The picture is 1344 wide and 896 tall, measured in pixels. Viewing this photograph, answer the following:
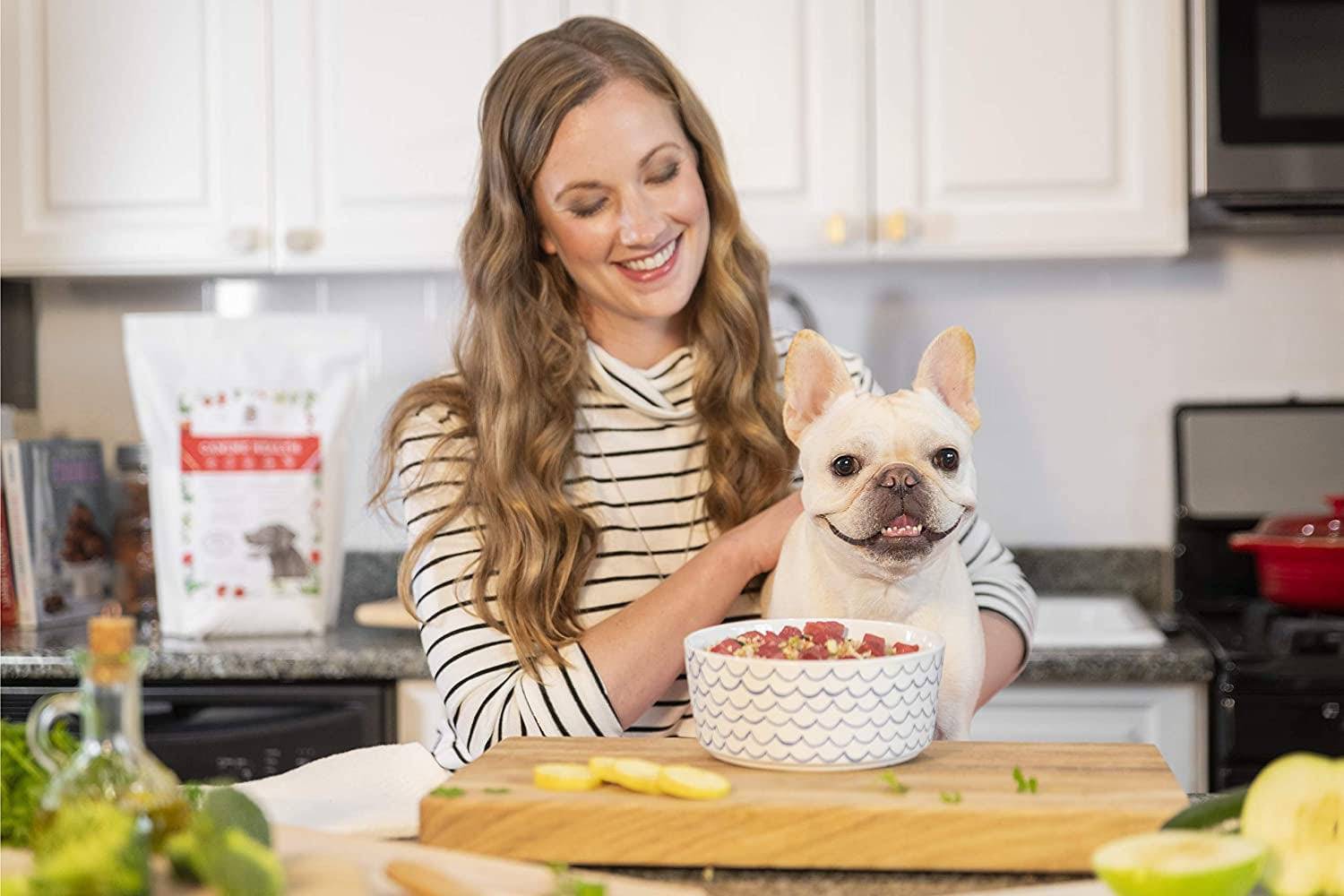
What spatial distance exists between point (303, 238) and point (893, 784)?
6.40 feet

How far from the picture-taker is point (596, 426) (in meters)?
1.58

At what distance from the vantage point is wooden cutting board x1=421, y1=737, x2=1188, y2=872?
0.90 m

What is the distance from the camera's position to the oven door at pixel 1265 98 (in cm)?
244

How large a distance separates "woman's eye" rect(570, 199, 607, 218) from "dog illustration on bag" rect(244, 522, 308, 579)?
1.26 meters

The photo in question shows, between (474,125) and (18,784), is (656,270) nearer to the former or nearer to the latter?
(18,784)

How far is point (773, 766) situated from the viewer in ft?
3.25

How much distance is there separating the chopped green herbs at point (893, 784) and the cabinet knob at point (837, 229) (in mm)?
1669

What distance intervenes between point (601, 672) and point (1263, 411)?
6.21 feet

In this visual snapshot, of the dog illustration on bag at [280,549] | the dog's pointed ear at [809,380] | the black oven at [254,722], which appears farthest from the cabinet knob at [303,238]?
the dog's pointed ear at [809,380]

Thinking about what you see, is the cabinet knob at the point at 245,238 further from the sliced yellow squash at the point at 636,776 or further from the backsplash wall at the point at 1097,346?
the sliced yellow squash at the point at 636,776

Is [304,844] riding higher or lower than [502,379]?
lower

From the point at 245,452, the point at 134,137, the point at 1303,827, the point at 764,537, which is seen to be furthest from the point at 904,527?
the point at 134,137

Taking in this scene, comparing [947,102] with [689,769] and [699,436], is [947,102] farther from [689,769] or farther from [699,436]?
[689,769]

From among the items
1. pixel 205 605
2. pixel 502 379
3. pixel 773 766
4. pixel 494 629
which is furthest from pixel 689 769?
pixel 205 605
